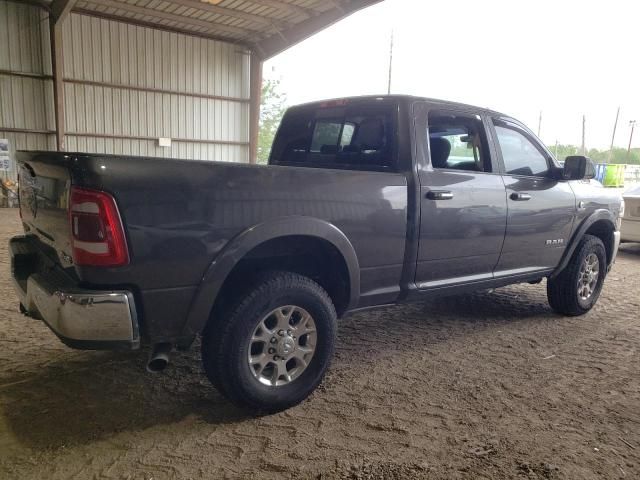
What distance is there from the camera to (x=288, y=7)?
14.6 m

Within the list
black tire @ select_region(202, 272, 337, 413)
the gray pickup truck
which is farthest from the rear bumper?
black tire @ select_region(202, 272, 337, 413)

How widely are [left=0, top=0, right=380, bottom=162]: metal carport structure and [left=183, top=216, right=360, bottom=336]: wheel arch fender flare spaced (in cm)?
1194

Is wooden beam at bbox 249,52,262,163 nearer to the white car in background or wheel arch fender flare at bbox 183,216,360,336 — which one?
the white car in background

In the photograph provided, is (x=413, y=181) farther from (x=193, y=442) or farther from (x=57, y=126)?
(x=57, y=126)

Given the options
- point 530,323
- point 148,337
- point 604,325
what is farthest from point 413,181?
point 604,325

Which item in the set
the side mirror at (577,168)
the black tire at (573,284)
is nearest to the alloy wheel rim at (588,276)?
the black tire at (573,284)

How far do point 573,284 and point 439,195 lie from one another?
84.6 inches

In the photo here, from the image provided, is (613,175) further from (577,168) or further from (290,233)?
(290,233)

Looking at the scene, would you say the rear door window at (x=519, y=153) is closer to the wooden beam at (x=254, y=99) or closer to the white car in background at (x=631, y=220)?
the white car in background at (x=631, y=220)

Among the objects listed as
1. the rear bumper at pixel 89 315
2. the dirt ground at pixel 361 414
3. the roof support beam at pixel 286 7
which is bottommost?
the dirt ground at pixel 361 414

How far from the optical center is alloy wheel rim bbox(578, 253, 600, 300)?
4.83 m

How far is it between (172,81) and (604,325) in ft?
49.9

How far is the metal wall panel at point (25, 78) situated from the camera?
13.7m

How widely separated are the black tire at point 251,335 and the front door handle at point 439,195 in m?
1.00
